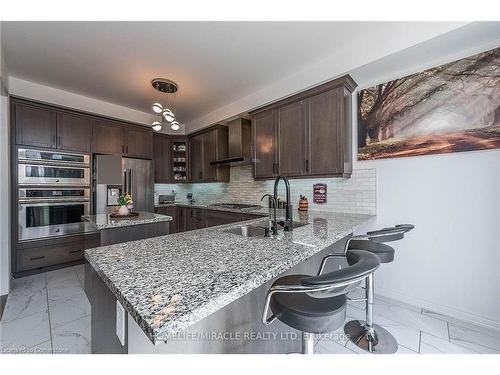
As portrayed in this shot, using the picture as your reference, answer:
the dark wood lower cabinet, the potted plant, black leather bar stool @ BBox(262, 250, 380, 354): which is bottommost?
the dark wood lower cabinet

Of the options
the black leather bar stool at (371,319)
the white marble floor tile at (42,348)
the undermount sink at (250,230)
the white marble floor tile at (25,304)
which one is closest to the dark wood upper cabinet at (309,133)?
the black leather bar stool at (371,319)

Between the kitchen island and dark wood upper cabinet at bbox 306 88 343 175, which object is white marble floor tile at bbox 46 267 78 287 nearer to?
the kitchen island

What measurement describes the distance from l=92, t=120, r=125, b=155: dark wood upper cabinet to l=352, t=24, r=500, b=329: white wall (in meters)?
3.76

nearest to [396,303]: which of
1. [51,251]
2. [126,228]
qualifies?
[126,228]

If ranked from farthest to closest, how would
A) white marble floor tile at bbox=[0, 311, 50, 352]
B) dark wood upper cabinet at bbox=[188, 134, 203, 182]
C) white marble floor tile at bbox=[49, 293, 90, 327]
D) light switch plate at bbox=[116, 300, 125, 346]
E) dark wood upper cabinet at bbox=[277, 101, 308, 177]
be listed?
dark wood upper cabinet at bbox=[188, 134, 203, 182] < dark wood upper cabinet at bbox=[277, 101, 308, 177] < white marble floor tile at bbox=[49, 293, 90, 327] < white marble floor tile at bbox=[0, 311, 50, 352] < light switch plate at bbox=[116, 300, 125, 346]

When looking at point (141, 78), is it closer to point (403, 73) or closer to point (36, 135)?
point (36, 135)

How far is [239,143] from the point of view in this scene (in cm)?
373

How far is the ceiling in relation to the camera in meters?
2.03

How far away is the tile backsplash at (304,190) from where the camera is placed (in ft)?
8.31

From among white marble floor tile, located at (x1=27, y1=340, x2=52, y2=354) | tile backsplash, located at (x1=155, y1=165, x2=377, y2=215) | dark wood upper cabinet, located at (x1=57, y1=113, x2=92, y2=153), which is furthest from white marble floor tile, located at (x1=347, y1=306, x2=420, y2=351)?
dark wood upper cabinet, located at (x1=57, y1=113, x2=92, y2=153)

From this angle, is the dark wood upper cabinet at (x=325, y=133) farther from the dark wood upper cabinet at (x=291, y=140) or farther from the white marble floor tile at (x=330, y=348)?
the white marble floor tile at (x=330, y=348)

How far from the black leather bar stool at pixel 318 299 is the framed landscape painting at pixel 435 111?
174 cm

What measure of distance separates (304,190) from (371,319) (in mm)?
1720
